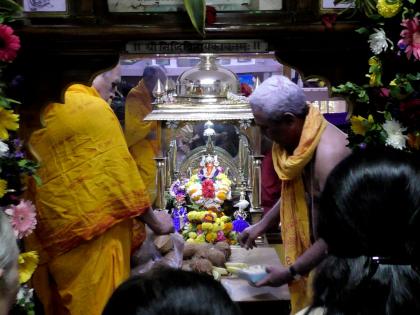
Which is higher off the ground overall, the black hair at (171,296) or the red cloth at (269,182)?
the black hair at (171,296)

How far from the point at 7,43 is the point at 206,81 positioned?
1278 millimetres

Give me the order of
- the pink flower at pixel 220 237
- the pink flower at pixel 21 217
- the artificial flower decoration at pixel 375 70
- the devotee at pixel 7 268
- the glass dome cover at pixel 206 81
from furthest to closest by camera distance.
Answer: the pink flower at pixel 220 237
the glass dome cover at pixel 206 81
the artificial flower decoration at pixel 375 70
the pink flower at pixel 21 217
the devotee at pixel 7 268

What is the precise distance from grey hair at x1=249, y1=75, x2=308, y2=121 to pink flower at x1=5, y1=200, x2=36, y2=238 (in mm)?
931

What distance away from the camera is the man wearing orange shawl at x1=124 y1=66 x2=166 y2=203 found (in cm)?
289

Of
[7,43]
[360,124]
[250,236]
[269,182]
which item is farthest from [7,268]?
[269,182]

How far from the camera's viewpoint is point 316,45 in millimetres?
1808

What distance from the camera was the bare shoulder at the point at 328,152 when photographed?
2.08 m

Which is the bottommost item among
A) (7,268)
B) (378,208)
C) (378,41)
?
(7,268)

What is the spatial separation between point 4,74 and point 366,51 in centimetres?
109

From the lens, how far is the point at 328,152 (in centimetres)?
211

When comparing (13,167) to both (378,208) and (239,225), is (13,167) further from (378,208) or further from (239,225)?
(239,225)

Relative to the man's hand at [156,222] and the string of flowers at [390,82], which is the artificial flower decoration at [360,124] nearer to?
the string of flowers at [390,82]

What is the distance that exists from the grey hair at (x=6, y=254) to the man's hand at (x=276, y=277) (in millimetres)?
1063

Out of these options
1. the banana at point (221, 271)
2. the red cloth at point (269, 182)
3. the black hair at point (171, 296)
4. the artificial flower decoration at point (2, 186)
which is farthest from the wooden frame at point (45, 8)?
the red cloth at point (269, 182)
